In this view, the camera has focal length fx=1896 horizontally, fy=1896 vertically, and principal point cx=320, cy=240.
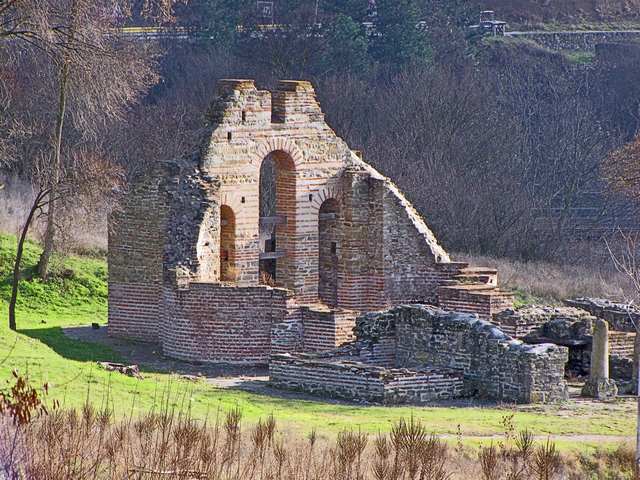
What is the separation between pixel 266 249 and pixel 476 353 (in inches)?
244

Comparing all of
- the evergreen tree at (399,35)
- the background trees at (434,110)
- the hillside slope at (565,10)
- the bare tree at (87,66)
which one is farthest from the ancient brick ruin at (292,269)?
the hillside slope at (565,10)

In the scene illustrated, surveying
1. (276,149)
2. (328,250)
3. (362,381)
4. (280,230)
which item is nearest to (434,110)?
(328,250)

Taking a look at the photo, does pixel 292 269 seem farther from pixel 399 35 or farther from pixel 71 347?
pixel 399 35

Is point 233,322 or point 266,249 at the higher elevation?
point 266,249

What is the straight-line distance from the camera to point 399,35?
193ft

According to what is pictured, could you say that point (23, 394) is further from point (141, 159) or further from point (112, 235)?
point (141, 159)

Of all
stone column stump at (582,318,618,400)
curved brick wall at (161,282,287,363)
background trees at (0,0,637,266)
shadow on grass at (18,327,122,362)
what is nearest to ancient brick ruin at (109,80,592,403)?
curved brick wall at (161,282,287,363)

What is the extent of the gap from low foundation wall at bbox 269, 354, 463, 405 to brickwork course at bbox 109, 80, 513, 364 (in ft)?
6.61

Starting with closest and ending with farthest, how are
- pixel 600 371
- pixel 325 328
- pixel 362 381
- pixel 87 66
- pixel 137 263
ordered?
pixel 87 66, pixel 362 381, pixel 600 371, pixel 325 328, pixel 137 263

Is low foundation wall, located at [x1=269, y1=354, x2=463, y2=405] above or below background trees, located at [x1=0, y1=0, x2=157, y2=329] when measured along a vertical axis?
below

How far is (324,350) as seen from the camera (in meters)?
26.9

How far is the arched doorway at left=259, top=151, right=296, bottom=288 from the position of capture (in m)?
29.3

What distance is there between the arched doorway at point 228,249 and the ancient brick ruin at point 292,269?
22mm

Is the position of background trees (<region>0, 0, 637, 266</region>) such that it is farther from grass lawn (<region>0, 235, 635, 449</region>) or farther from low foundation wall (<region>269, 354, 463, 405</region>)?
low foundation wall (<region>269, 354, 463, 405</region>)
